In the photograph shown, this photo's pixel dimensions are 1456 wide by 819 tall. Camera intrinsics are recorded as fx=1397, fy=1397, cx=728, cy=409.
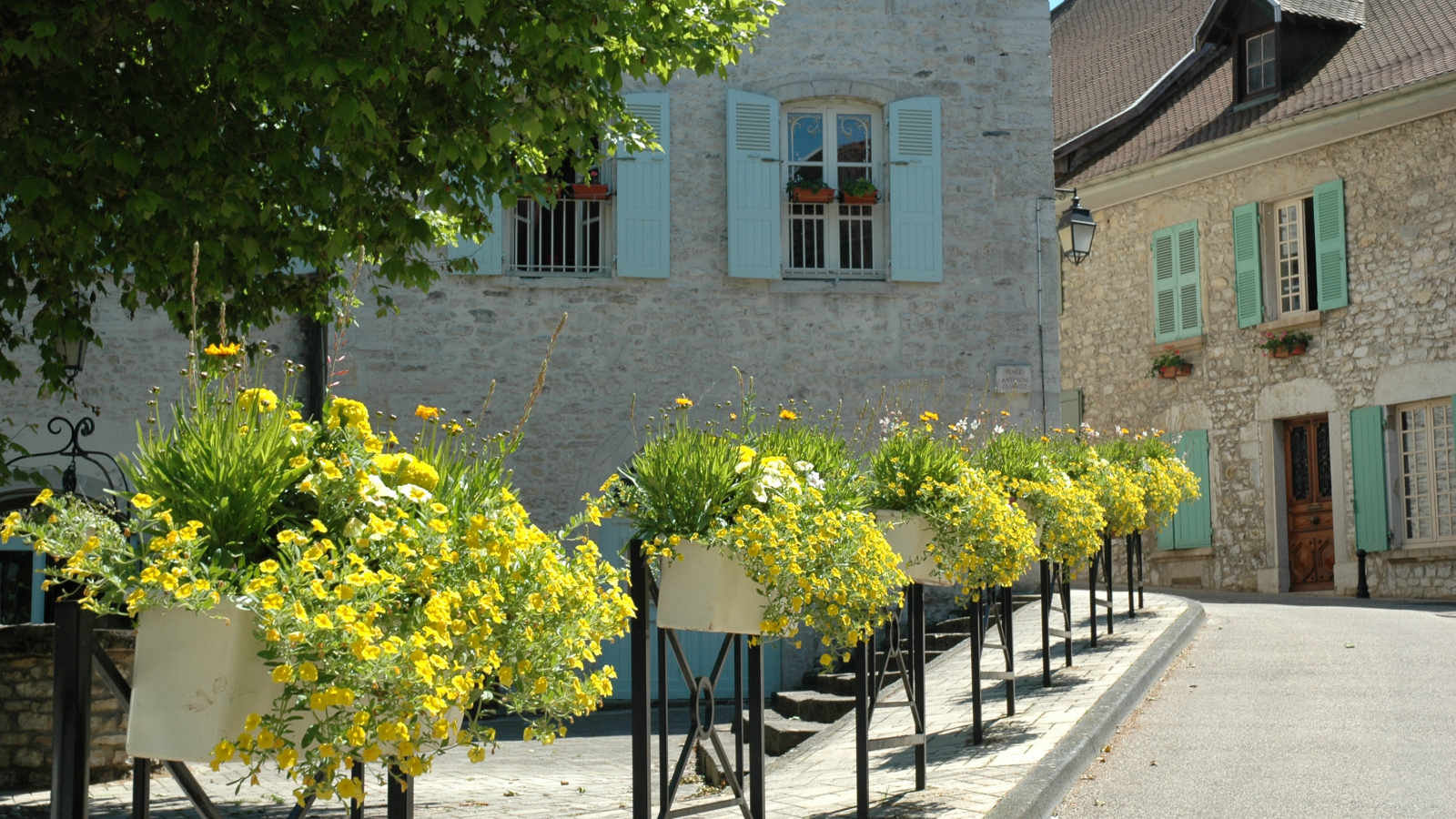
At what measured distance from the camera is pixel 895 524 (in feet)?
18.2

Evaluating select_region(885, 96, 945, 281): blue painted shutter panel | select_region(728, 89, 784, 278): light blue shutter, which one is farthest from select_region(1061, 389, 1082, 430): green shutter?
select_region(728, 89, 784, 278): light blue shutter

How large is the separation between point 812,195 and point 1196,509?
26.1 feet

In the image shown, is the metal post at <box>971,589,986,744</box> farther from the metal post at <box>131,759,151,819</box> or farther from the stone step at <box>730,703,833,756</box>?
the metal post at <box>131,759,151,819</box>

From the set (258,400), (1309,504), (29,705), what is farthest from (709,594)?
(1309,504)

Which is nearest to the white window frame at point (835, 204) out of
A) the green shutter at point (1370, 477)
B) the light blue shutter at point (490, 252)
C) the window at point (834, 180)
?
the window at point (834, 180)

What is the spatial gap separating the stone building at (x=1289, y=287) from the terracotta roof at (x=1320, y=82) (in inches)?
1.5

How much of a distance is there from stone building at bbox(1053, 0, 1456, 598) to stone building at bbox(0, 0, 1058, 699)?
17.0ft

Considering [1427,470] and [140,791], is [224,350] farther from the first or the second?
[1427,470]

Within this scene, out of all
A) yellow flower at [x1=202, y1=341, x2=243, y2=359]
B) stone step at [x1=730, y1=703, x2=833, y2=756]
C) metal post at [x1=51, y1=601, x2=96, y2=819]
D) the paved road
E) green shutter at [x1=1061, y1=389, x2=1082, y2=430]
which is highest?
green shutter at [x1=1061, y1=389, x2=1082, y2=430]

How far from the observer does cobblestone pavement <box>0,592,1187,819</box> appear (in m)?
5.62

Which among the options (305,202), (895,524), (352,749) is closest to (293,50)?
(305,202)

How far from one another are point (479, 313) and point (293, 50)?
235 inches

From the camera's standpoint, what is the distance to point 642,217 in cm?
1173

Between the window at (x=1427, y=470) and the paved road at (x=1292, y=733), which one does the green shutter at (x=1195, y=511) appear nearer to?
the window at (x=1427, y=470)
